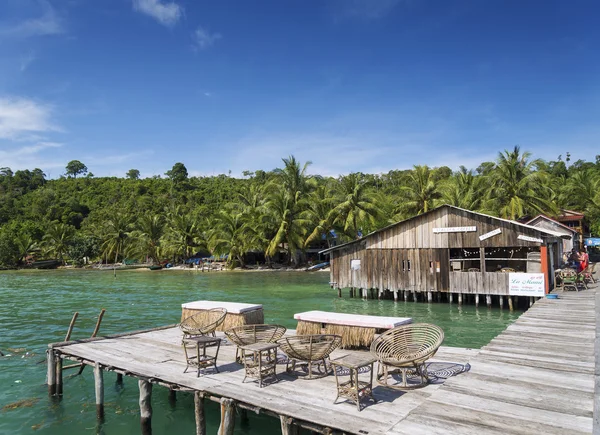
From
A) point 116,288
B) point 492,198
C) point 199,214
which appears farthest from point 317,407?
point 199,214

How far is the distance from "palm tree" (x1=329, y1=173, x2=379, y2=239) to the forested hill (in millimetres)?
119


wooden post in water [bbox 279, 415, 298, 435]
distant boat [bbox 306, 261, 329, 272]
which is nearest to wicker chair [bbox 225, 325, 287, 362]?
wooden post in water [bbox 279, 415, 298, 435]

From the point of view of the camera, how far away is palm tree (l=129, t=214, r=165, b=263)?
68.6m

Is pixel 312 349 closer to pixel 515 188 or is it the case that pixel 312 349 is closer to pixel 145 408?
pixel 145 408

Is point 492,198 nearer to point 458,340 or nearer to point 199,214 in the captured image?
point 458,340

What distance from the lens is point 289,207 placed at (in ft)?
177

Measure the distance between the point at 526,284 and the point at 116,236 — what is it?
6596 cm

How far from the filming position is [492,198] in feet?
147

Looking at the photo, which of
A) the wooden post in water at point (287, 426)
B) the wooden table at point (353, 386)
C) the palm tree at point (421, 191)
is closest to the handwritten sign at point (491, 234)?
the wooden table at point (353, 386)

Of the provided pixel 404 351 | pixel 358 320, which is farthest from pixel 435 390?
pixel 358 320

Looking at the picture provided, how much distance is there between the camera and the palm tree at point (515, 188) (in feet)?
141

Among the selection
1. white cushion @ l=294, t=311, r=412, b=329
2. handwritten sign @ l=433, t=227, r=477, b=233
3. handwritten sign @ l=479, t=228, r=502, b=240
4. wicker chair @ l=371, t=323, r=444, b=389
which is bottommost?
wicker chair @ l=371, t=323, r=444, b=389

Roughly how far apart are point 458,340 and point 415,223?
10129 mm

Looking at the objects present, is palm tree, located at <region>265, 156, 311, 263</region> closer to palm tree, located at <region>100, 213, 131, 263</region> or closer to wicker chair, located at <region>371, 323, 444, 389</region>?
palm tree, located at <region>100, 213, 131, 263</region>
